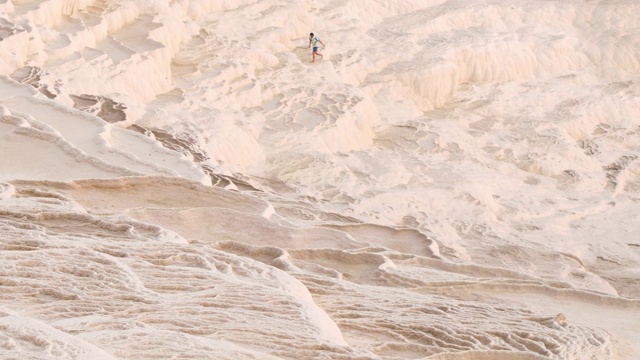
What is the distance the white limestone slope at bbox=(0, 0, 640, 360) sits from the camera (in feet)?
17.0

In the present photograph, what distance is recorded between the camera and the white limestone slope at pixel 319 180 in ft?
17.0

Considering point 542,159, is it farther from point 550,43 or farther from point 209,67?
point 209,67

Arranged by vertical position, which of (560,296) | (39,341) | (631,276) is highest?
(39,341)

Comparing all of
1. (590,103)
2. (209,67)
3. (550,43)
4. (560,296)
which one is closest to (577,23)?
(550,43)

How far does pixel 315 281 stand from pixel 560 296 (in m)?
1.70

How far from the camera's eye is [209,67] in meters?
12.9

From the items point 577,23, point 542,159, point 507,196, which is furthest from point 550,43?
point 507,196

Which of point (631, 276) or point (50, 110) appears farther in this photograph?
point (631, 276)

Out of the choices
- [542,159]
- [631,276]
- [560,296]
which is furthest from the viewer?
[542,159]

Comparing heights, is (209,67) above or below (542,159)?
above

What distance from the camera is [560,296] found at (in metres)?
6.92

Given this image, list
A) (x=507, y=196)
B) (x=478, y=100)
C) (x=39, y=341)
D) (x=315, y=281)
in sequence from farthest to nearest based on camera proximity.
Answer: (x=478, y=100), (x=507, y=196), (x=315, y=281), (x=39, y=341)

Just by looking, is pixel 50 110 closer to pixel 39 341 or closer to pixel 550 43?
pixel 39 341

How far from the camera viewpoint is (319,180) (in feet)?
38.5
